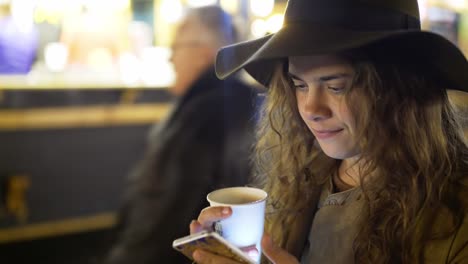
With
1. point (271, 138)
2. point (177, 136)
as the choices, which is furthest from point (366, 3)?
point (177, 136)

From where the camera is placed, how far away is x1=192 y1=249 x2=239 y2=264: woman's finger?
72 cm

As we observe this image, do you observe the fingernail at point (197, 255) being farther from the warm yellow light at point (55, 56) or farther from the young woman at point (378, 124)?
the warm yellow light at point (55, 56)

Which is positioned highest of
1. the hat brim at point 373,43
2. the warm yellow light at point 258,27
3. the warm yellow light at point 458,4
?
the warm yellow light at point 458,4

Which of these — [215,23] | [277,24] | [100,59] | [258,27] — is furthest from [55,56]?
[277,24]

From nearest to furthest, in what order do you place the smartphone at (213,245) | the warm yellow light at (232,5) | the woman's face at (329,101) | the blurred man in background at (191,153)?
the smartphone at (213,245), the woman's face at (329,101), the blurred man in background at (191,153), the warm yellow light at (232,5)

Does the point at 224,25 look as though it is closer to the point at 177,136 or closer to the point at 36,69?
the point at 177,136

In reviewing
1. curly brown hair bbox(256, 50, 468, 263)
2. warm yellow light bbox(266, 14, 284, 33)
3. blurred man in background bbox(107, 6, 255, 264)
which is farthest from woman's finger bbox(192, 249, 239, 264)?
blurred man in background bbox(107, 6, 255, 264)

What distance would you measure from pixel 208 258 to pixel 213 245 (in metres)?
0.04

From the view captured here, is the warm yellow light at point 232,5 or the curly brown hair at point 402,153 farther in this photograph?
the warm yellow light at point 232,5

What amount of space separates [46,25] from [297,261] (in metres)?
2.44

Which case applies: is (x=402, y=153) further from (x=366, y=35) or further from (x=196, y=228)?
(x=196, y=228)

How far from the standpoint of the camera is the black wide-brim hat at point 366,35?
2.36 feet

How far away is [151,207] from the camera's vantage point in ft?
5.60

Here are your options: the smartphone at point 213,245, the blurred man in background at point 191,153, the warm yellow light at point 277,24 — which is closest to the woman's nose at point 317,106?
the warm yellow light at point 277,24
